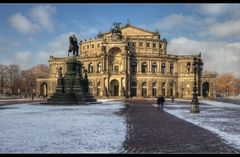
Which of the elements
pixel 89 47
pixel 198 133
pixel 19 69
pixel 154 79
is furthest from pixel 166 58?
pixel 198 133

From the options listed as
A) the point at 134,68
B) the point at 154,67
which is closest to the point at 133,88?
the point at 134,68

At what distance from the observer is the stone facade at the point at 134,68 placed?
106 m

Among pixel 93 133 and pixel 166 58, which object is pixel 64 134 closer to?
pixel 93 133

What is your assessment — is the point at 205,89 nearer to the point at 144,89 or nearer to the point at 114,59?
the point at 144,89

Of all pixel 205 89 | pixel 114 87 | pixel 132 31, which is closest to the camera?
pixel 114 87

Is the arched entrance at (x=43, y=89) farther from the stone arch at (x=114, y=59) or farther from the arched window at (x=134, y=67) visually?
the arched window at (x=134, y=67)

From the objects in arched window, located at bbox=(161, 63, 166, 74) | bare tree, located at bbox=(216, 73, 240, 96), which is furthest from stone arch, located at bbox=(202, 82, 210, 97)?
bare tree, located at bbox=(216, 73, 240, 96)

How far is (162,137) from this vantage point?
16141 millimetres

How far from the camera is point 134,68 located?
11012 cm

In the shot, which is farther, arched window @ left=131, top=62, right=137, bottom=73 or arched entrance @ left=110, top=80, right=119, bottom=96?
arched window @ left=131, top=62, right=137, bottom=73

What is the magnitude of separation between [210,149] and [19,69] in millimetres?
150774

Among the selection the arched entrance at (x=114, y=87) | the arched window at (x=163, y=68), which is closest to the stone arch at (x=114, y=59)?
the arched entrance at (x=114, y=87)

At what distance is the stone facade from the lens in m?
106

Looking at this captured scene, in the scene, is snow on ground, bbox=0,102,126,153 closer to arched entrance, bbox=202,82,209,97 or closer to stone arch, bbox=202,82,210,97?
stone arch, bbox=202,82,210,97
